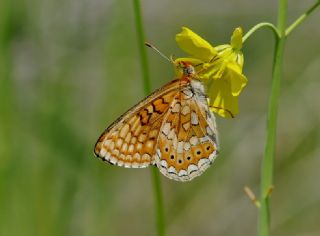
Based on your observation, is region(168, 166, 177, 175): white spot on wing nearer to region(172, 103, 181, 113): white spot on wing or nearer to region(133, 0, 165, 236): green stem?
region(133, 0, 165, 236): green stem

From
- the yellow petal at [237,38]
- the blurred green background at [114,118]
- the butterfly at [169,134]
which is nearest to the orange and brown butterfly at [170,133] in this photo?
the butterfly at [169,134]

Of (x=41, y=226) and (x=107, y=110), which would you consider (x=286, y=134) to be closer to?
(x=107, y=110)

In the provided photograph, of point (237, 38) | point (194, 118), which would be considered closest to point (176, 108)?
point (194, 118)

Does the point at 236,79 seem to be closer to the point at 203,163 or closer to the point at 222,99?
the point at 222,99

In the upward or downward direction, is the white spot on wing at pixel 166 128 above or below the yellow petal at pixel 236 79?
below

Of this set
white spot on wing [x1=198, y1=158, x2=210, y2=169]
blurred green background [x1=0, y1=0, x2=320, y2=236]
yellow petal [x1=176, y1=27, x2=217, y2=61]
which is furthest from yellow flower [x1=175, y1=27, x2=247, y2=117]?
blurred green background [x1=0, y1=0, x2=320, y2=236]

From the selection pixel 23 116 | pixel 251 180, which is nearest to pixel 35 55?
pixel 23 116

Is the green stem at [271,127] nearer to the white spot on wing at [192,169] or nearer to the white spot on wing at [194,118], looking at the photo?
the white spot on wing at [192,169]
